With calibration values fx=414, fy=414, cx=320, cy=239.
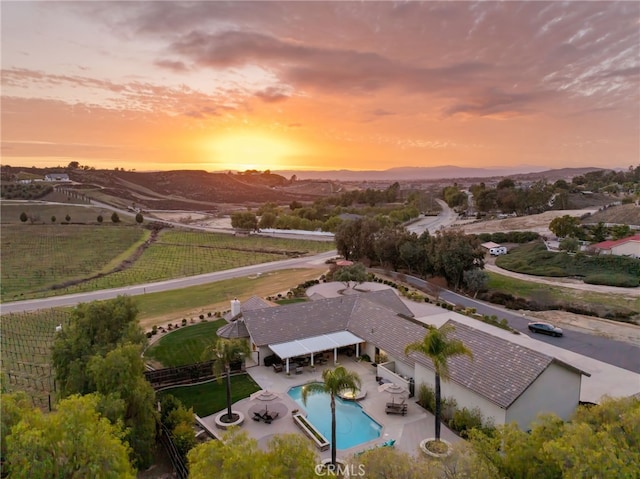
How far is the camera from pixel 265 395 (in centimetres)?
2369

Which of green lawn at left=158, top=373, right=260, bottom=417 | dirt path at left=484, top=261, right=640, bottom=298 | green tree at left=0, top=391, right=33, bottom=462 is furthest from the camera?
dirt path at left=484, top=261, right=640, bottom=298

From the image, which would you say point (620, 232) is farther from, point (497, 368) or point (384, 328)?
point (497, 368)

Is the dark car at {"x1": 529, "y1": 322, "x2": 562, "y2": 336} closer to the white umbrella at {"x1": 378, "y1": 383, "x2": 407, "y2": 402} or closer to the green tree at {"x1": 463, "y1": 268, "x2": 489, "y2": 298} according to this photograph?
the green tree at {"x1": 463, "y1": 268, "x2": 489, "y2": 298}

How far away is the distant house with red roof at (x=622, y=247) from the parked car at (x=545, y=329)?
37.8 m

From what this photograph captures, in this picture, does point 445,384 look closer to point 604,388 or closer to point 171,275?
point 604,388

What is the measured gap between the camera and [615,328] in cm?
3728

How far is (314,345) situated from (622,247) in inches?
2360

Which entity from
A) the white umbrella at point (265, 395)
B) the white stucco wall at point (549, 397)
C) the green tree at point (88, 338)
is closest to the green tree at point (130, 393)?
the green tree at point (88, 338)

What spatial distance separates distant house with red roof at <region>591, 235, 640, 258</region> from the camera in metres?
63.3

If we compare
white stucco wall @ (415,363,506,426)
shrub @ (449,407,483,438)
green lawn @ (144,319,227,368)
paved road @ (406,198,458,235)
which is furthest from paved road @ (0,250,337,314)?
shrub @ (449,407,483,438)

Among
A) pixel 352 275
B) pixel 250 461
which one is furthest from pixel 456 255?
pixel 250 461

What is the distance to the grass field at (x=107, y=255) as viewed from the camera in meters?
59.5

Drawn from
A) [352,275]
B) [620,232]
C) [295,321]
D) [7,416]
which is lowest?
[352,275]

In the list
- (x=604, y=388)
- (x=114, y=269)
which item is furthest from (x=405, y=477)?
(x=114, y=269)
